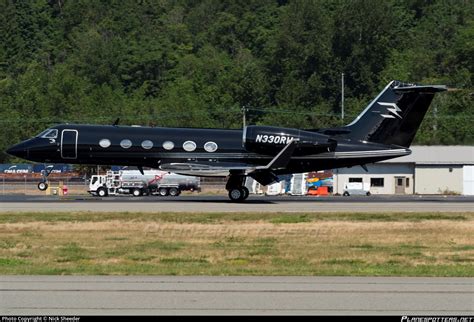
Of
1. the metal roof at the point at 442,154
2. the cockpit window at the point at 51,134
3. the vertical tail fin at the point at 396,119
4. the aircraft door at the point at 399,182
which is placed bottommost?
the aircraft door at the point at 399,182

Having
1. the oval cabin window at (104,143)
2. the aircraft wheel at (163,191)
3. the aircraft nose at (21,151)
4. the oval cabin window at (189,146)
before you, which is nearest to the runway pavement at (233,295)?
the oval cabin window at (189,146)

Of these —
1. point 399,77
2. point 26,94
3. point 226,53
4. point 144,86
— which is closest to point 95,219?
point 26,94

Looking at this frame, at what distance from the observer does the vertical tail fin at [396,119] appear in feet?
164

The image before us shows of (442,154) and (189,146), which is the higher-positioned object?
(189,146)

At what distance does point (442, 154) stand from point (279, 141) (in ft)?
110

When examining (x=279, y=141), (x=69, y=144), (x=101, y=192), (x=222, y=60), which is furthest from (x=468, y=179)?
(x=222, y=60)

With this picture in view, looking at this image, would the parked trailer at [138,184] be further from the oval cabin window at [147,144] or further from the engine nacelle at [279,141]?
the engine nacelle at [279,141]

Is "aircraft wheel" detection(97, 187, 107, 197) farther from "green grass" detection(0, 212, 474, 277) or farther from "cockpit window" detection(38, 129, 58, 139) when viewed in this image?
"green grass" detection(0, 212, 474, 277)

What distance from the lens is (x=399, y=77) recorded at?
128 meters

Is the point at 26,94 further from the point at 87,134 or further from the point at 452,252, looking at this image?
the point at 452,252

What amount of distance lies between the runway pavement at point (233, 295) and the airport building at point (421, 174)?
194 ft

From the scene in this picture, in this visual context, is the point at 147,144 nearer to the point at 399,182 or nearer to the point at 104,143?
the point at 104,143

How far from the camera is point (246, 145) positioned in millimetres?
49000

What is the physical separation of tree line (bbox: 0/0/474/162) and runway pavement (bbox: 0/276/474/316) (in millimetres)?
77215
